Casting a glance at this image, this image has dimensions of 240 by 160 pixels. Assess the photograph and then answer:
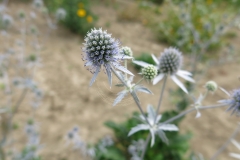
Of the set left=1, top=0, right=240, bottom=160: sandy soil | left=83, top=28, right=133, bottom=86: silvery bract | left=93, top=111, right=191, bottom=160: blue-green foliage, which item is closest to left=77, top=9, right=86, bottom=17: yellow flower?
left=1, top=0, right=240, bottom=160: sandy soil

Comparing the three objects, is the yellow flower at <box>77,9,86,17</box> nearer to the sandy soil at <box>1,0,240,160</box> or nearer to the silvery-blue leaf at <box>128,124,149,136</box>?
the sandy soil at <box>1,0,240,160</box>

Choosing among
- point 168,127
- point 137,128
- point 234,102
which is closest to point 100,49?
point 137,128

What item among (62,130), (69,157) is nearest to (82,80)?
(62,130)

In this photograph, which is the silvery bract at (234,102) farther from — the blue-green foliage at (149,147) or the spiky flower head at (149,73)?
the blue-green foliage at (149,147)

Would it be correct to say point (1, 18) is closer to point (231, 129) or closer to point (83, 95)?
point (83, 95)

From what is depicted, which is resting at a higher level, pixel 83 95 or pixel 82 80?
pixel 82 80

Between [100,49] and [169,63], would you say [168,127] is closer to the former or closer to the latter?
[169,63]
